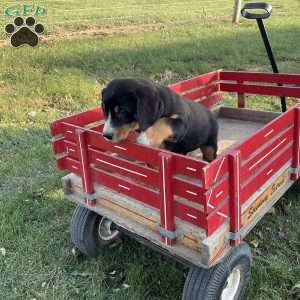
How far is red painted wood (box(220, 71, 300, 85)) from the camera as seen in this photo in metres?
4.16

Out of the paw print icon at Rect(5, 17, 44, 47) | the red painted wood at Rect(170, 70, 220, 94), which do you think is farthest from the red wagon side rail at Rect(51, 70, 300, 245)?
the paw print icon at Rect(5, 17, 44, 47)

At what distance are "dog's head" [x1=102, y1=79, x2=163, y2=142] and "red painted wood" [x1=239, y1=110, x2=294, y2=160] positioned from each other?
54 centimetres

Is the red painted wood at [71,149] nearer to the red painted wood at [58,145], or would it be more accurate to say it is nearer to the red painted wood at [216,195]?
the red painted wood at [58,145]

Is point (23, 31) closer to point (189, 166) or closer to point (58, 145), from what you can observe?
point (58, 145)

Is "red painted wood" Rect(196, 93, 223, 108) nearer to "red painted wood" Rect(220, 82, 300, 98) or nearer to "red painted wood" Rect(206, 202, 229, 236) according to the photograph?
"red painted wood" Rect(220, 82, 300, 98)

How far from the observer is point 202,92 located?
169 inches

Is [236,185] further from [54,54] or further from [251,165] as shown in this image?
[54,54]

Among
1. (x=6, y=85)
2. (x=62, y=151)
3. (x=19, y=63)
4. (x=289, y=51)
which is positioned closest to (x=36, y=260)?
(x=62, y=151)

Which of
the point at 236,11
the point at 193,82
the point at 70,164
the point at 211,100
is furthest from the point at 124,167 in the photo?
the point at 236,11

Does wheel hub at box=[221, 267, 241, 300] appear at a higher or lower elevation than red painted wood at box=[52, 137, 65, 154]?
lower

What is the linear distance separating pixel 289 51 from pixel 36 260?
788 cm

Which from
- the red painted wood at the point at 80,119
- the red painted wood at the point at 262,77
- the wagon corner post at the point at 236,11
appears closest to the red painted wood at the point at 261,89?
the red painted wood at the point at 262,77

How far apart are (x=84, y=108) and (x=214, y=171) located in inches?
164

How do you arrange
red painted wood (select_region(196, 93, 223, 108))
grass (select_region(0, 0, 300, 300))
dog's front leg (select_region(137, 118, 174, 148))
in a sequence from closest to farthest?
dog's front leg (select_region(137, 118, 174, 148)), grass (select_region(0, 0, 300, 300)), red painted wood (select_region(196, 93, 223, 108))
